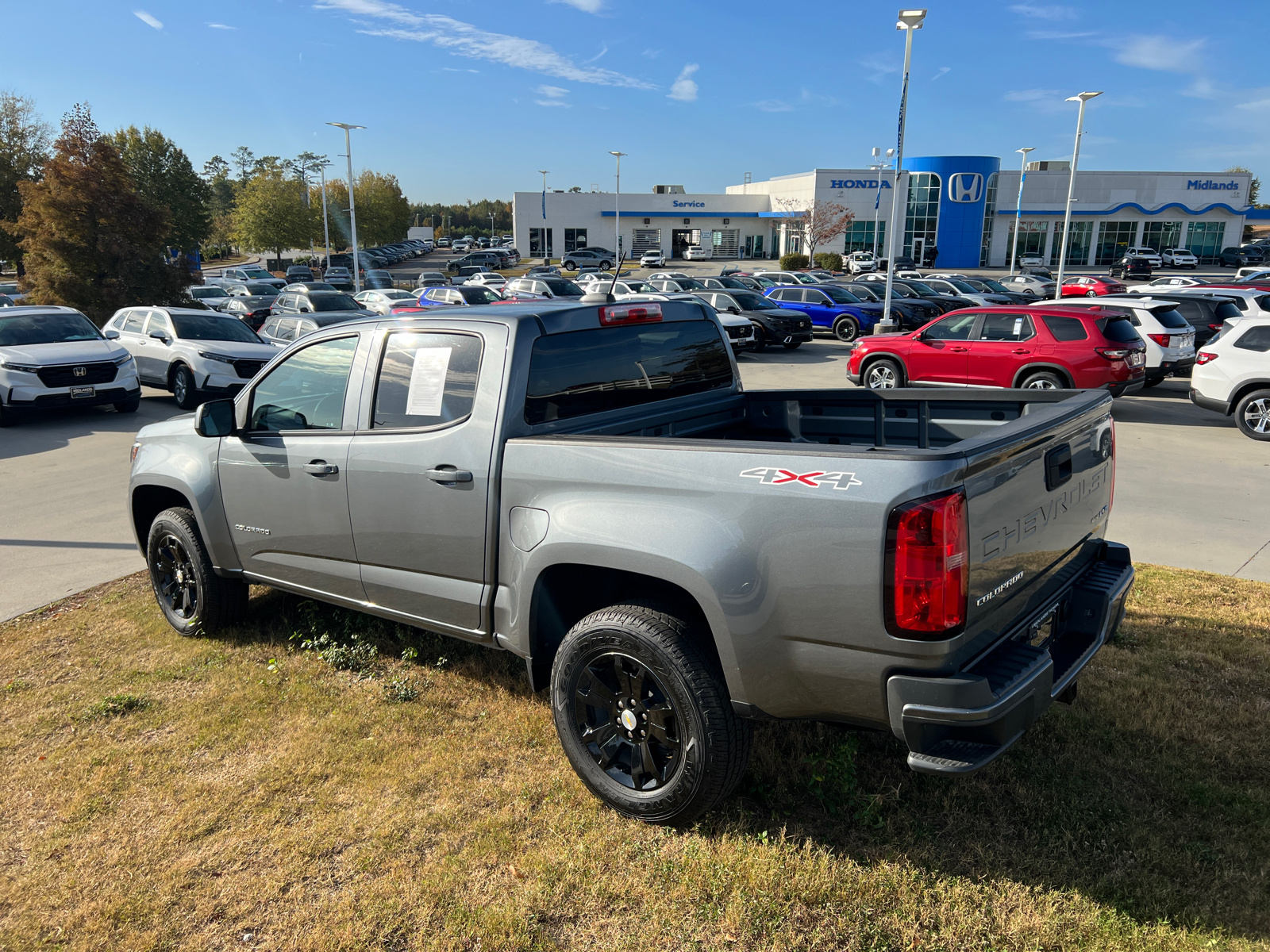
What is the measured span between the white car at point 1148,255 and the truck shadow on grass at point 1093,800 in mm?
64168

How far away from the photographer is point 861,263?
58938mm

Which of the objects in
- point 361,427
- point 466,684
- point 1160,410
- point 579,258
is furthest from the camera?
point 579,258

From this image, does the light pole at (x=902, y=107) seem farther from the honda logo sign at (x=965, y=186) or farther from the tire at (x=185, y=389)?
the honda logo sign at (x=965, y=186)

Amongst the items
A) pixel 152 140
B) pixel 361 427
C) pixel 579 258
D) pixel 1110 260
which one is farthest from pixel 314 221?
pixel 361 427

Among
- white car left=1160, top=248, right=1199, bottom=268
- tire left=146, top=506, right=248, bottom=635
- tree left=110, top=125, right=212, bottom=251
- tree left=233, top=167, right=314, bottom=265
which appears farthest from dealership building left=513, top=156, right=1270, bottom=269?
tire left=146, top=506, right=248, bottom=635

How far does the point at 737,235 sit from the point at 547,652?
81965 mm

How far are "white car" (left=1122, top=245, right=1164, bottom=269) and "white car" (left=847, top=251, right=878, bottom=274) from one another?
57.6ft

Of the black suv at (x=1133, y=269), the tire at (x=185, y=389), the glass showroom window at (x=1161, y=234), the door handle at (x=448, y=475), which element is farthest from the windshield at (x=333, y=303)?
the glass showroom window at (x=1161, y=234)

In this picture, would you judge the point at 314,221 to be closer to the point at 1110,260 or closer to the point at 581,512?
the point at 1110,260

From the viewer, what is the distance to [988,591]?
2676 mm

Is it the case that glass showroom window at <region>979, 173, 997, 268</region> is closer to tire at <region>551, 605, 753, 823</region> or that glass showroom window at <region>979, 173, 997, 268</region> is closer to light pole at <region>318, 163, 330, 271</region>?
light pole at <region>318, 163, 330, 271</region>

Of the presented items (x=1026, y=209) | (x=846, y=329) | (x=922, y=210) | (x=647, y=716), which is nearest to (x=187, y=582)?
(x=647, y=716)

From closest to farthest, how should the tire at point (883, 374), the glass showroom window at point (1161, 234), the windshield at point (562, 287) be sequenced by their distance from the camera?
the tire at point (883, 374) < the windshield at point (562, 287) < the glass showroom window at point (1161, 234)

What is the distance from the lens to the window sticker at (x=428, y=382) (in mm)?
3803
